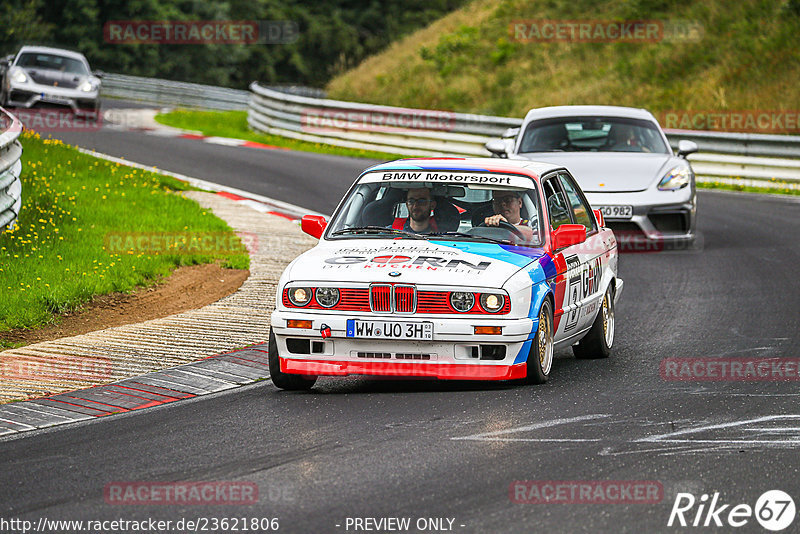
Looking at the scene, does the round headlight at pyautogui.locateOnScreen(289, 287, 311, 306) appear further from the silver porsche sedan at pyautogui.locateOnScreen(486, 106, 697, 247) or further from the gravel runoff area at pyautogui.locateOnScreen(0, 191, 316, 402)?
the silver porsche sedan at pyautogui.locateOnScreen(486, 106, 697, 247)

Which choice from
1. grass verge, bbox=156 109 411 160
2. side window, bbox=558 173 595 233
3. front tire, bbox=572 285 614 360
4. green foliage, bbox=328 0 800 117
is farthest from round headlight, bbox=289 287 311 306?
green foliage, bbox=328 0 800 117

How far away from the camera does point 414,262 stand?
26.4ft

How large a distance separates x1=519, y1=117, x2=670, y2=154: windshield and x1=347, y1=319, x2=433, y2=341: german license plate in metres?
8.16

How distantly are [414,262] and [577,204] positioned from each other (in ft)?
7.63

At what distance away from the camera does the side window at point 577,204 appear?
9.83m

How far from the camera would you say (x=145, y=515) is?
552cm


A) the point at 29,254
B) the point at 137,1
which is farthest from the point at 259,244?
the point at 137,1

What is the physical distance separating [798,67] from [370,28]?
1480 inches

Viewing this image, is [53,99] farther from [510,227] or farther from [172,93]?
[510,227]

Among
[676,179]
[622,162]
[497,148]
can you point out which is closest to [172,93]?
[497,148]

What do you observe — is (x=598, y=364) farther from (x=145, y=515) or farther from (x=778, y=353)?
(x=145, y=515)

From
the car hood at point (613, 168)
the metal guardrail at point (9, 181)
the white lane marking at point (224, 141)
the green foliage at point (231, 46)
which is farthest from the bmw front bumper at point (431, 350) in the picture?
the green foliage at point (231, 46)

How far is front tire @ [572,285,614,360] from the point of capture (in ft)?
31.0

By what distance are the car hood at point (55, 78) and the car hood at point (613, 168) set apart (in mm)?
15782
